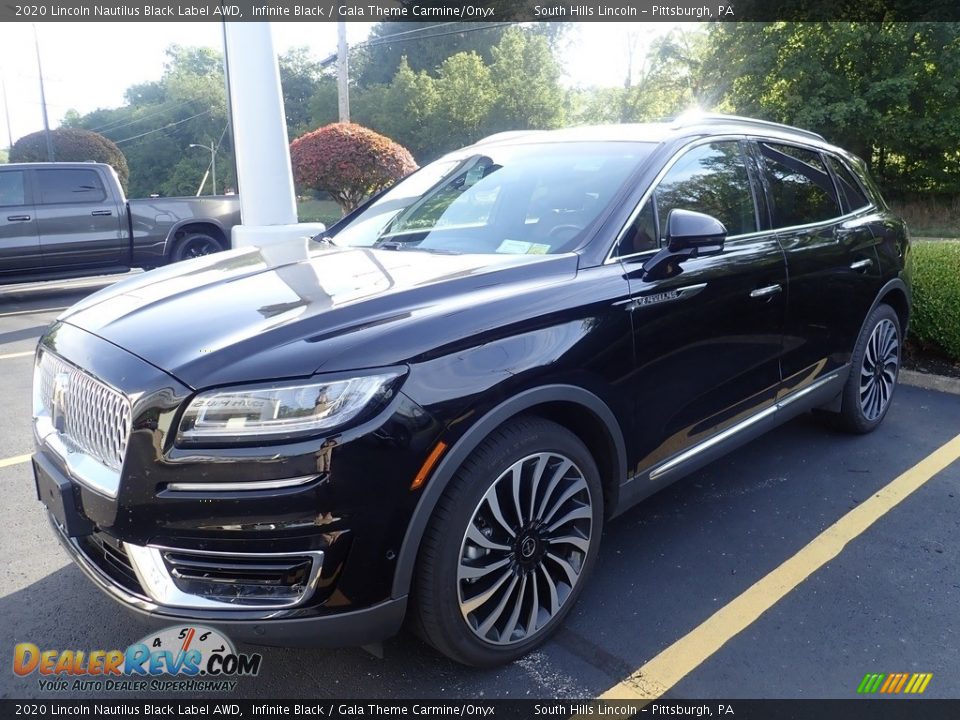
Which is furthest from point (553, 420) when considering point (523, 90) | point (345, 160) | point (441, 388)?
point (523, 90)

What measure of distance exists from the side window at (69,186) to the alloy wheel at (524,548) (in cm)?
991

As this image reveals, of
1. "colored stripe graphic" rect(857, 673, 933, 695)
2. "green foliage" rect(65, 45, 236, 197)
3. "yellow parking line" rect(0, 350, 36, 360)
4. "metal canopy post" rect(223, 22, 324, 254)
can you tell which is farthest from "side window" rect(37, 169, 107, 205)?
"green foliage" rect(65, 45, 236, 197)

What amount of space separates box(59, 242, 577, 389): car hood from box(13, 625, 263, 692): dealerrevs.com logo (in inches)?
39.2

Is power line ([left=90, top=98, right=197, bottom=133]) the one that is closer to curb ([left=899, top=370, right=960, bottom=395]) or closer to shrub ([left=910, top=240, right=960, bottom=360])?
shrub ([left=910, top=240, right=960, bottom=360])

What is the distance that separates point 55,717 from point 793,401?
11.1 ft

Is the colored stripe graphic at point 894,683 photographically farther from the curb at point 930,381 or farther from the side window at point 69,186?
the side window at point 69,186

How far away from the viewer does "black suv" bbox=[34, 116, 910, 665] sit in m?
1.95

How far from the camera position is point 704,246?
9.54ft

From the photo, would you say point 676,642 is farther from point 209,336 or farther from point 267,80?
point 267,80

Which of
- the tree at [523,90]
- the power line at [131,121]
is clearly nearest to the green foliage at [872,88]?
the tree at [523,90]

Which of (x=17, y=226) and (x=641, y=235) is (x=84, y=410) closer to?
(x=641, y=235)

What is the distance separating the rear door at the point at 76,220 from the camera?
389 inches

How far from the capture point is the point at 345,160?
11.9 m

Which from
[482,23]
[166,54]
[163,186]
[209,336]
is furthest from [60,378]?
[166,54]
